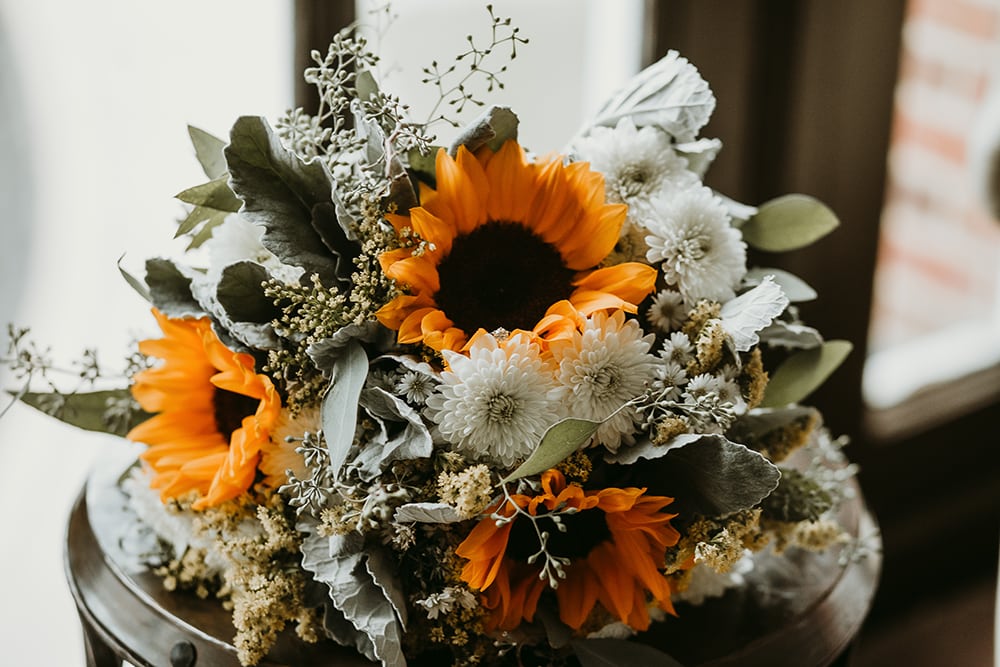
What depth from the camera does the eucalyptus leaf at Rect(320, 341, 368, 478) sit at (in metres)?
0.74

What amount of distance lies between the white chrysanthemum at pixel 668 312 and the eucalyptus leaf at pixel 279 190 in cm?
24

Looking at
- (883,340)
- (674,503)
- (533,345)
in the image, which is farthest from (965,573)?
(533,345)

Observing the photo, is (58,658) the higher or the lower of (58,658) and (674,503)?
the lower

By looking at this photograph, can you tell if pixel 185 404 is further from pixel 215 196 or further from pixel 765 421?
pixel 765 421

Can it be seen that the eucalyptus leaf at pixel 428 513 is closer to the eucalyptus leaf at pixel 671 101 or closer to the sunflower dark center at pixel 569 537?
the sunflower dark center at pixel 569 537

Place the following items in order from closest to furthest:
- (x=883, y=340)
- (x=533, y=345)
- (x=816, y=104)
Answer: (x=533, y=345) → (x=816, y=104) → (x=883, y=340)

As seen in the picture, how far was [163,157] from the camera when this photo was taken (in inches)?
50.6

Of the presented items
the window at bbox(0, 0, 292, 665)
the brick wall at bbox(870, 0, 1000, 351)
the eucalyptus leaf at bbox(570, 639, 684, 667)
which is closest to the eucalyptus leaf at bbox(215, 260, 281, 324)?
the eucalyptus leaf at bbox(570, 639, 684, 667)

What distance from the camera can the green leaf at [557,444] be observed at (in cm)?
71

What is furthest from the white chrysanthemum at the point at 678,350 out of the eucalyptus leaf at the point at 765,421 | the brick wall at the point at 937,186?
the brick wall at the point at 937,186

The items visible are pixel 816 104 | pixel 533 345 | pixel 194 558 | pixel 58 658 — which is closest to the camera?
pixel 533 345

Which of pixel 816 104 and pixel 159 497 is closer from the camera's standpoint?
pixel 159 497

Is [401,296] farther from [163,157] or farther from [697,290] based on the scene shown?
[163,157]

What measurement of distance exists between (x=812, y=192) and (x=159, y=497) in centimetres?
112
